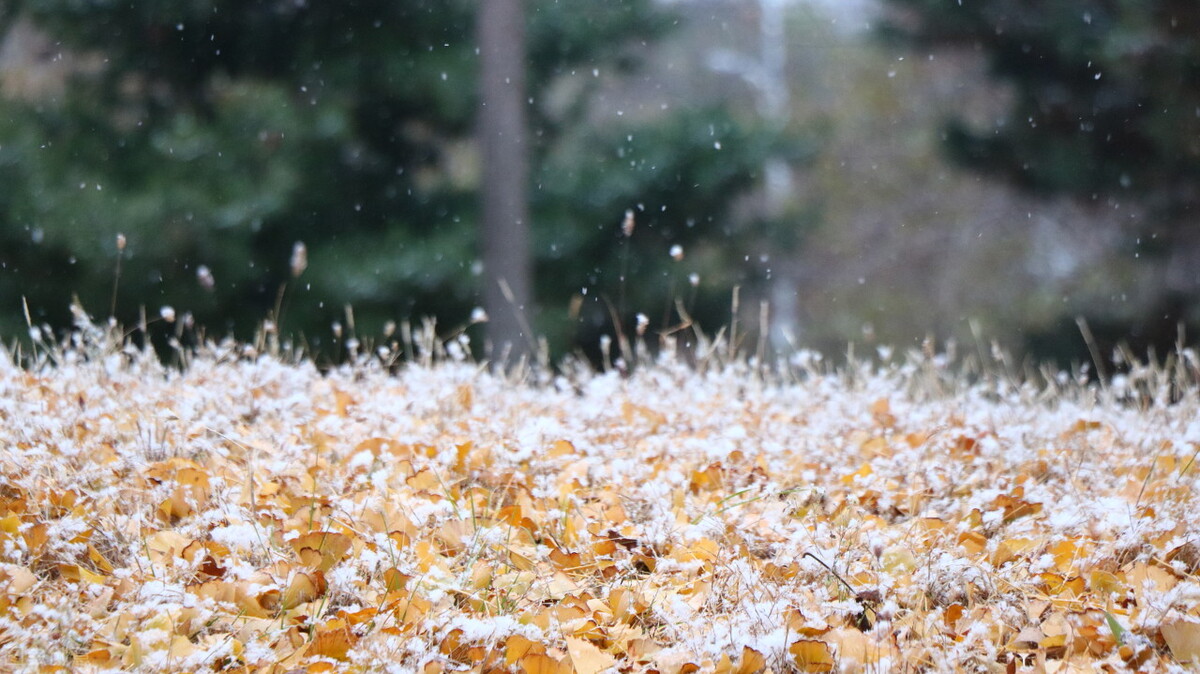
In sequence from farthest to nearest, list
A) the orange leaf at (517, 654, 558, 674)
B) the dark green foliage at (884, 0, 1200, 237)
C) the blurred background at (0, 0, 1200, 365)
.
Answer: the dark green foliage at (884, 0, 1200, 237) → the blurred background at (0, 0, 1200, 365) → the orange leaf at (517, 654, 558, 674)

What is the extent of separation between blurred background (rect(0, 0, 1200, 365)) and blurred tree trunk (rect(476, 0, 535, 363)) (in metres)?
0.02

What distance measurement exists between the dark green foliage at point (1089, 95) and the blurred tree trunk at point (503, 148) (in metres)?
4.86

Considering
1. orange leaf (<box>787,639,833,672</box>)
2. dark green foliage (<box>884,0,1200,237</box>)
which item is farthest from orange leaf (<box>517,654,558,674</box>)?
dark green foliage (<box>884,0,1200,237</box>)

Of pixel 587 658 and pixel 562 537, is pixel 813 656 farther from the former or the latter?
pixel 562 537

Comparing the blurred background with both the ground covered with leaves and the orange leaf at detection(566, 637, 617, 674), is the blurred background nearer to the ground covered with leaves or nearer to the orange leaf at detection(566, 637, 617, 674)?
the ground covered with leaves

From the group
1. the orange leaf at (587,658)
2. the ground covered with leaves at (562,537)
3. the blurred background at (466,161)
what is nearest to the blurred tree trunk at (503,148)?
the blurred background at (466,161)

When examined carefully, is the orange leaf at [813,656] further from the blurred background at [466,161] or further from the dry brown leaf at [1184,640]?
the blurred background at [466,161]

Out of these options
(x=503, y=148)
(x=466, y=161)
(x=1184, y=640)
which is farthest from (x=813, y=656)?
(x=466, y=161)

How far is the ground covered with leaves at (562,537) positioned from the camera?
2006 mm

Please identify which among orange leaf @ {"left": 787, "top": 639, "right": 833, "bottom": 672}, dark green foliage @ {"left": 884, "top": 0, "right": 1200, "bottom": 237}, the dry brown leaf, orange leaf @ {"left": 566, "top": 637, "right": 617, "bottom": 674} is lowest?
the dry brown leaf

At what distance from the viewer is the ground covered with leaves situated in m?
2.01

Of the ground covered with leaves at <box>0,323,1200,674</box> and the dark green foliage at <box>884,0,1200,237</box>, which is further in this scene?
the dark green foliage at <box>884,0,1200,237</box>

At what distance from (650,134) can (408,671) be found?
8005 millimetres

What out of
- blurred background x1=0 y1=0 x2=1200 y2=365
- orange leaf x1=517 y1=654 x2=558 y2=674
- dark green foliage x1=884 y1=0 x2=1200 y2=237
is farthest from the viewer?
dark green foliage x1=884 y1=0 x2=1200 y2=237
